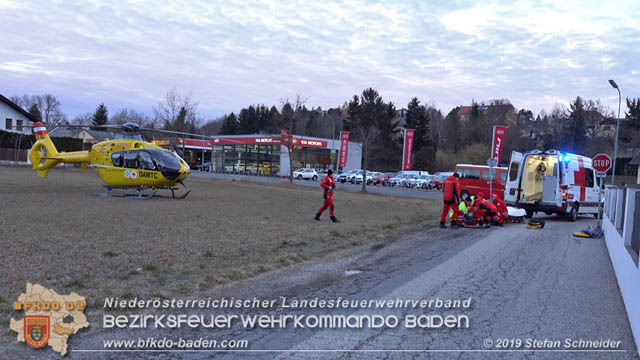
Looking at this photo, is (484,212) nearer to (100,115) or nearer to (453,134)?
(453,134)

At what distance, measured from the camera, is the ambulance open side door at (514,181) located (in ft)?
63.0

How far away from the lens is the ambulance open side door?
19188 mm

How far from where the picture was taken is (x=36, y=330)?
4812 millimetres

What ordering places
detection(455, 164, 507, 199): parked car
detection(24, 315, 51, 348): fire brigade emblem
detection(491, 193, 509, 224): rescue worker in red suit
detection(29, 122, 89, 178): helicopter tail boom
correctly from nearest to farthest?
1. detection(24, 315, 51, 348): fire brigade emblem
2. detection(491, 193, 509, 224): rescue worker in red suit
3. detection(29, 122, 89, 178): helicopter tail boom
4. detection(455, 164, 507, 199): parked car

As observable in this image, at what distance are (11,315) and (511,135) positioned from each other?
78383mm

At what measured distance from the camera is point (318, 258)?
9523 millimetres

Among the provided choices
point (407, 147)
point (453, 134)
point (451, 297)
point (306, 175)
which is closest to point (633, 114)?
point (453, 134)

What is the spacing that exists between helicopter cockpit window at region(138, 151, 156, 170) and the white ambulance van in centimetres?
1504

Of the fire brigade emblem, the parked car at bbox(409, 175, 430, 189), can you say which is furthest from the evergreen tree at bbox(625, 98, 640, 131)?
the fire brigade emblem

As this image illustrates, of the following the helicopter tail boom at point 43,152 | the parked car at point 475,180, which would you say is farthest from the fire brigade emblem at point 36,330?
the parked car at point 475,180

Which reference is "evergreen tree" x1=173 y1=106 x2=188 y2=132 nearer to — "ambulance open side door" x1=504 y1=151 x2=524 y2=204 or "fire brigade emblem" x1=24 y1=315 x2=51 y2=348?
"ambulance open side door" x1=504 y1=151 x2=524 y2=204

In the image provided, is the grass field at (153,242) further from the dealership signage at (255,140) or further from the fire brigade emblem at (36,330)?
the dealership signage at (255,140)

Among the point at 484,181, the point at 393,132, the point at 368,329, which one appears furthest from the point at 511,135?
the point at 368,329

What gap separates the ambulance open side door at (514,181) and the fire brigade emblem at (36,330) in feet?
57.7
